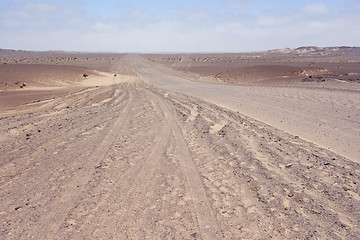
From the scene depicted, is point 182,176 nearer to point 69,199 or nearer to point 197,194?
point 197,194

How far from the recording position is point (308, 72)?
34.3 m

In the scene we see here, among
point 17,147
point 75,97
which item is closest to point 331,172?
point 17,147

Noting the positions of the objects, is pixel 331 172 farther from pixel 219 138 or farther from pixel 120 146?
pixel 120 146

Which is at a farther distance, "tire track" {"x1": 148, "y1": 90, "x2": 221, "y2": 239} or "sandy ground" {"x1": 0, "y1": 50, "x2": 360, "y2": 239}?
"sandy ground" {"x1": 0, "y1": 50, "x2": 360, "y2": 239}

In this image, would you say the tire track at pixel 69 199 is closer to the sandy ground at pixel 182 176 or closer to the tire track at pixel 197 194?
the sandy ground at pixel 182 176

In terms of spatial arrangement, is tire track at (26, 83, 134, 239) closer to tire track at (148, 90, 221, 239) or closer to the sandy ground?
the sandy ground

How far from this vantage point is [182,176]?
21.6ft

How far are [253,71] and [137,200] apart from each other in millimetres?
31980

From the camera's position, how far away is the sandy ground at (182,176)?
4.75 m

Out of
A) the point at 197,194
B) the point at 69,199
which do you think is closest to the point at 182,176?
the point at 197,194

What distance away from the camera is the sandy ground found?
15.6 ft

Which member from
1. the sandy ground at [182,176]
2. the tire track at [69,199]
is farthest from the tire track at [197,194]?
the tire track at [69,199]

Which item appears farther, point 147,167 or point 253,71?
point 253,71

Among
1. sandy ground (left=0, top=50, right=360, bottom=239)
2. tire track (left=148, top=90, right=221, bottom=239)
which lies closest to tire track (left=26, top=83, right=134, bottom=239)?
sandy ground (left=0, top=50, right=360, bottom=239)
